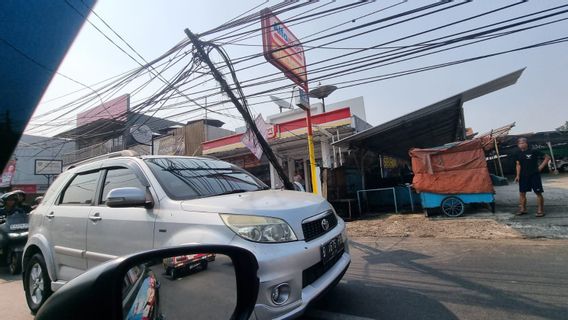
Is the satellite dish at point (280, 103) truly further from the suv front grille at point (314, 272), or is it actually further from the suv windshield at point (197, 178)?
the suv front grille at point (314, 272)

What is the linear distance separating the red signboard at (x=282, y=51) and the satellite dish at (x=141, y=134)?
875 centimetres

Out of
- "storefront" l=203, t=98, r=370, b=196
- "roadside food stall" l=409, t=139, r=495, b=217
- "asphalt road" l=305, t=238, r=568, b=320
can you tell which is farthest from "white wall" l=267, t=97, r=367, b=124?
"asphalt road" l=305, t=238, r=568, b=320

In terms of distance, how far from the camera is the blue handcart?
27.2 ft

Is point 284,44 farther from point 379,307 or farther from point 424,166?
point 379,307

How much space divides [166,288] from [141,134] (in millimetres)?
15215

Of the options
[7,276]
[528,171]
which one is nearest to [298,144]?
[528,171]

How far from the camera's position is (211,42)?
26.1 ft

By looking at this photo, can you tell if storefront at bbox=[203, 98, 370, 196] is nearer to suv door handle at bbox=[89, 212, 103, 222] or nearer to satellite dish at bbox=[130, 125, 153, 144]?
satellite dish at bbox=[130, 125, 153, 144]

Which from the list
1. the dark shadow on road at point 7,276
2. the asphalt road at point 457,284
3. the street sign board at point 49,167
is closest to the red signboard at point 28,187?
the street sign board at point 49,167

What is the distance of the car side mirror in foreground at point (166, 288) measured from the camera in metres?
0.87

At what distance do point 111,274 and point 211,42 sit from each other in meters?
7.92

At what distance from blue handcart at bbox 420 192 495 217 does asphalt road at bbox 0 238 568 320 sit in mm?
2889

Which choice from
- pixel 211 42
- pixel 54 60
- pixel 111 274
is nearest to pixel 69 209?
pixel 54 60

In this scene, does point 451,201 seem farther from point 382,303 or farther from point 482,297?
point 382,303
